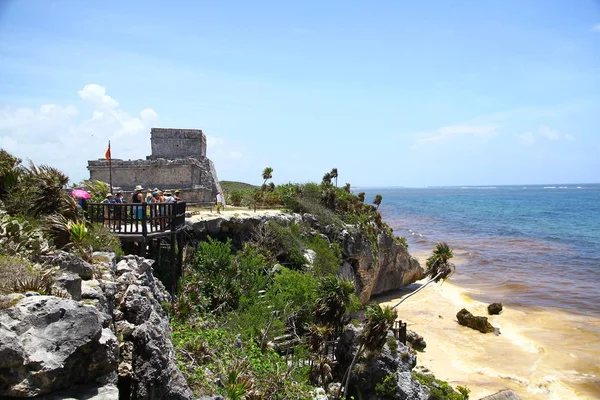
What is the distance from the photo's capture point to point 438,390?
1427cm

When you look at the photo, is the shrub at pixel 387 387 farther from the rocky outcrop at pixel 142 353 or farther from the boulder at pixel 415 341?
the rocky outcrop at pixel 142 353

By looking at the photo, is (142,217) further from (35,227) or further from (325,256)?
(325,256)

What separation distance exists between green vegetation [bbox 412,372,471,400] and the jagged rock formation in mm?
9035

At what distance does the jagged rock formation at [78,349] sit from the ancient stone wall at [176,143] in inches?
747

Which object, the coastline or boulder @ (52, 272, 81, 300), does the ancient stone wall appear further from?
boulder @ (52, 272, 81, 300)

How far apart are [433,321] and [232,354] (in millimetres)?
16634

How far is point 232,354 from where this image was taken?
36.7 feet

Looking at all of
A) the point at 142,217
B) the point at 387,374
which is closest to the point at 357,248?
the point at 387,374

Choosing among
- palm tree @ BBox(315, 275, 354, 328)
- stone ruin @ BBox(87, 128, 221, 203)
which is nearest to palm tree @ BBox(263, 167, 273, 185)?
stone ruin @ BBox(87, 128, 221, 203)

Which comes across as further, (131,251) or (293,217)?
(293,217)

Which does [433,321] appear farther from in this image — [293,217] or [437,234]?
[437,234]

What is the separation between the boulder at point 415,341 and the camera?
20641mm

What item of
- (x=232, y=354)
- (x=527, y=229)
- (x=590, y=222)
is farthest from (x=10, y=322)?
(x=590, y=222)

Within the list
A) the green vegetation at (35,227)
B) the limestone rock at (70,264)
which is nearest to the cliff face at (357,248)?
the green vegetation at (35,227)
